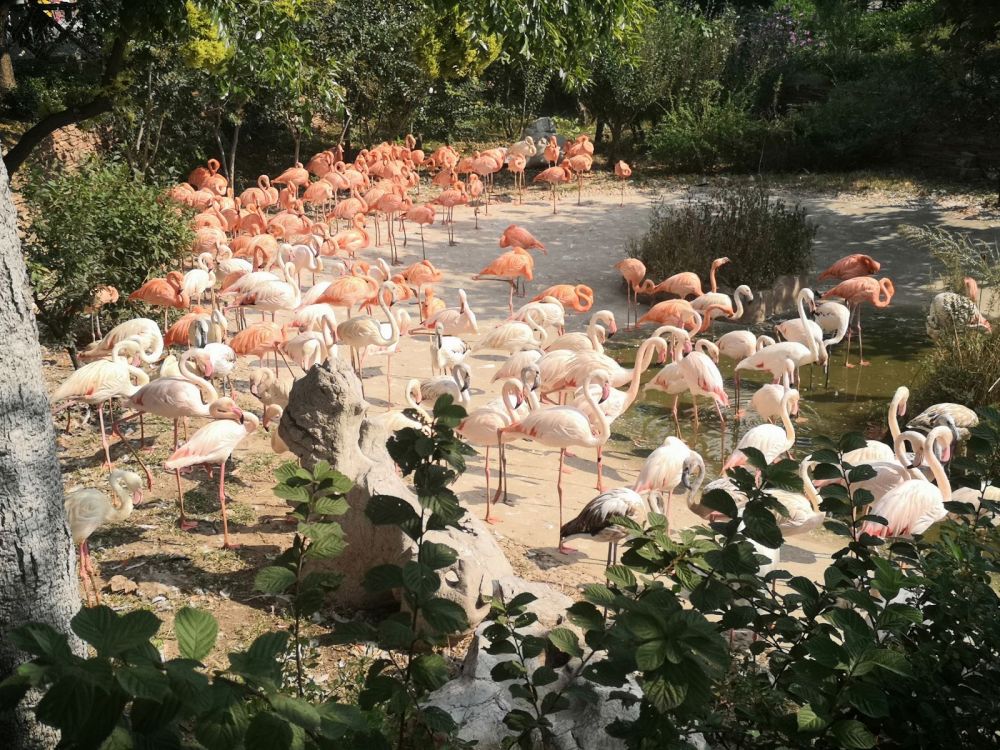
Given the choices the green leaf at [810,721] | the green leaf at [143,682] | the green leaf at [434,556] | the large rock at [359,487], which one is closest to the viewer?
the green leaf at [143,682]

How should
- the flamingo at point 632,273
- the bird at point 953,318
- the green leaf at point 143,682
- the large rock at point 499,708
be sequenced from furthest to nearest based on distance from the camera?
1. the flamingo at point 632,273
2. the bird at point 953,318
3. the large rock at point 499,708
4. the green leaf at point 143,682

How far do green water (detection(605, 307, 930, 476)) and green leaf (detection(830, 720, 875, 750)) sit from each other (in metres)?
5.49

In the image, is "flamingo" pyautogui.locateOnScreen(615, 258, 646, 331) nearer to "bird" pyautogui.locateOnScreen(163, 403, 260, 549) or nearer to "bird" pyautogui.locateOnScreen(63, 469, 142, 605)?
"bird" pyautogui.locateOnScreen(163, 403, 260, 549)

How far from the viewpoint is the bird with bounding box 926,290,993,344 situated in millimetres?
8266

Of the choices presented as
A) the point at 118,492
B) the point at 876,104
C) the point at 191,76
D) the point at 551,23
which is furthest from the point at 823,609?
the point at 876,104

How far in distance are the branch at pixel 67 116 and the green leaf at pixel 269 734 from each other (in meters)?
5.91

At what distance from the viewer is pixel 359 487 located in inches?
179

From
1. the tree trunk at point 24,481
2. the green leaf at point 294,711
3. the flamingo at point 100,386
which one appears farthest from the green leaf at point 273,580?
the flamingo at point 100,386

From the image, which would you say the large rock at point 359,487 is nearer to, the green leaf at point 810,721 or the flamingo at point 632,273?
the green leaf at point 810,721

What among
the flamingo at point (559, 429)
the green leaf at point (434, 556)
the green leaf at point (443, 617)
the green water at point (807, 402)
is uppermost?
the green leaf at point (434, 556)

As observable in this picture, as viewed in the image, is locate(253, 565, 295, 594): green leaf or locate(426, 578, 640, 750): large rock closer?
locate(253, 565, 295, 594): green leaf

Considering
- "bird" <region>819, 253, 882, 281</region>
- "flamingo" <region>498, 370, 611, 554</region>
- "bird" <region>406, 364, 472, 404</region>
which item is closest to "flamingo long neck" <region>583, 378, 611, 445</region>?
"flamingo" <region>498, 370, 611, 554</region>

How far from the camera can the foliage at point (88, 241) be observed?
814 cm

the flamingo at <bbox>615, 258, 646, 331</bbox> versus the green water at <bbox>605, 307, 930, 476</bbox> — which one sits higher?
the flamingo at <bbox>615, 258, 646, 331</bbox>
